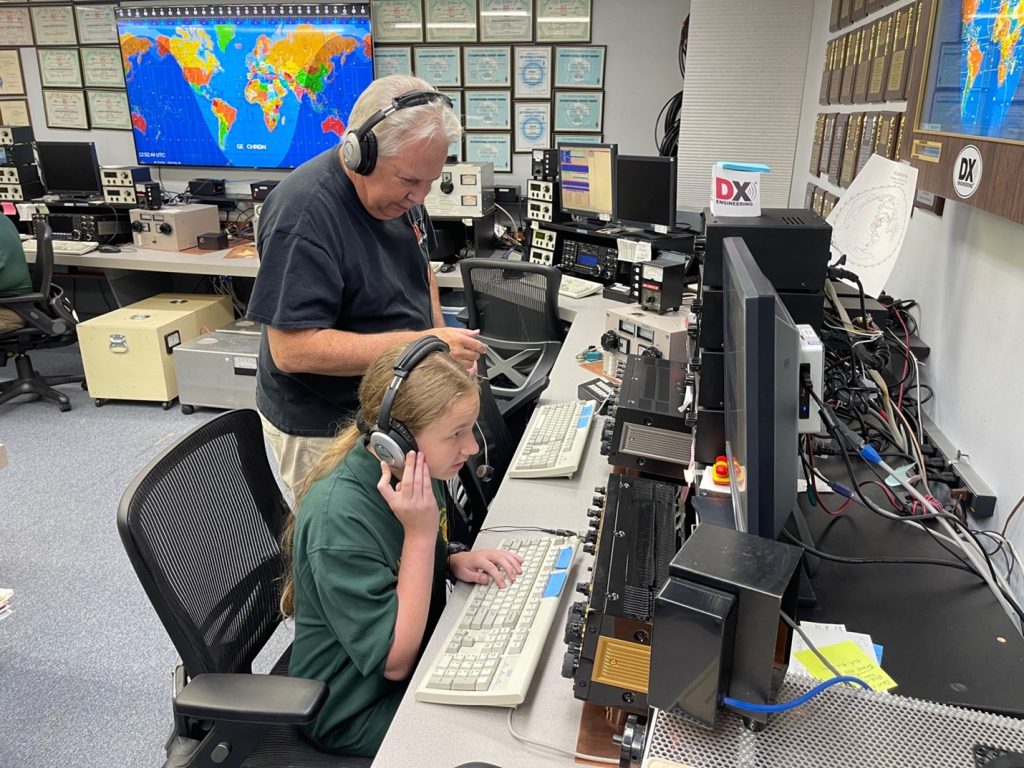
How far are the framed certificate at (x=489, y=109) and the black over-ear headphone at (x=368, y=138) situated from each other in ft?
9.44

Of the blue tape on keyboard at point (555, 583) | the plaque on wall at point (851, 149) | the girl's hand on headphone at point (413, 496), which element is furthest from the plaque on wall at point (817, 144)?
the girl's hand on headphone at point (413, 496)

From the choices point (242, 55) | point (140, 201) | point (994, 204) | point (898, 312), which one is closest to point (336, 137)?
point (242, 55)

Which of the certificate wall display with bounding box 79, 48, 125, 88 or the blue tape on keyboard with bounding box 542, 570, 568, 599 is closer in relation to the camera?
the blue tape on keyboard with bounding box 542, 570, 568, 599

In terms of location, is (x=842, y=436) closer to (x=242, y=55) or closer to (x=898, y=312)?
(x=898, y=312)

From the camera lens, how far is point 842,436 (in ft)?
3.67

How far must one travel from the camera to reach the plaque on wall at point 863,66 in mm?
2121

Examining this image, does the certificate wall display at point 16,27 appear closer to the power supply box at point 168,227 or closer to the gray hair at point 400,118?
the power supply box at point 168,227

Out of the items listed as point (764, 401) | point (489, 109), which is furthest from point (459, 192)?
point (764, 401)

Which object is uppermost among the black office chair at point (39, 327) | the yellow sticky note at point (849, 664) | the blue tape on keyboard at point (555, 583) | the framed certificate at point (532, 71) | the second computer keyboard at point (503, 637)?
the framed certificate at point (532, 71)

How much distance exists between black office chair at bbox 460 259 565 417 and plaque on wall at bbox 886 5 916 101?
3.73 feet

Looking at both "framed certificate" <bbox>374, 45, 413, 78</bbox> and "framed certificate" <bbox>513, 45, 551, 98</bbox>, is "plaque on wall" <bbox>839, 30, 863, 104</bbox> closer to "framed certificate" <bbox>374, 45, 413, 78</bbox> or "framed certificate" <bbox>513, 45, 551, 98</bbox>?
"framed certificate" <bbox>513, 45, 551, 98</bbox>

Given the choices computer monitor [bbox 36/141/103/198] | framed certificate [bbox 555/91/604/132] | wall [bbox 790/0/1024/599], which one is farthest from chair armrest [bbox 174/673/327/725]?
computer monitor [bbox 36/141/103/198]

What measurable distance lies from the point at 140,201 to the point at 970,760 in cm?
426

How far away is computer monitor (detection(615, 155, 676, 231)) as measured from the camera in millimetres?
2855
